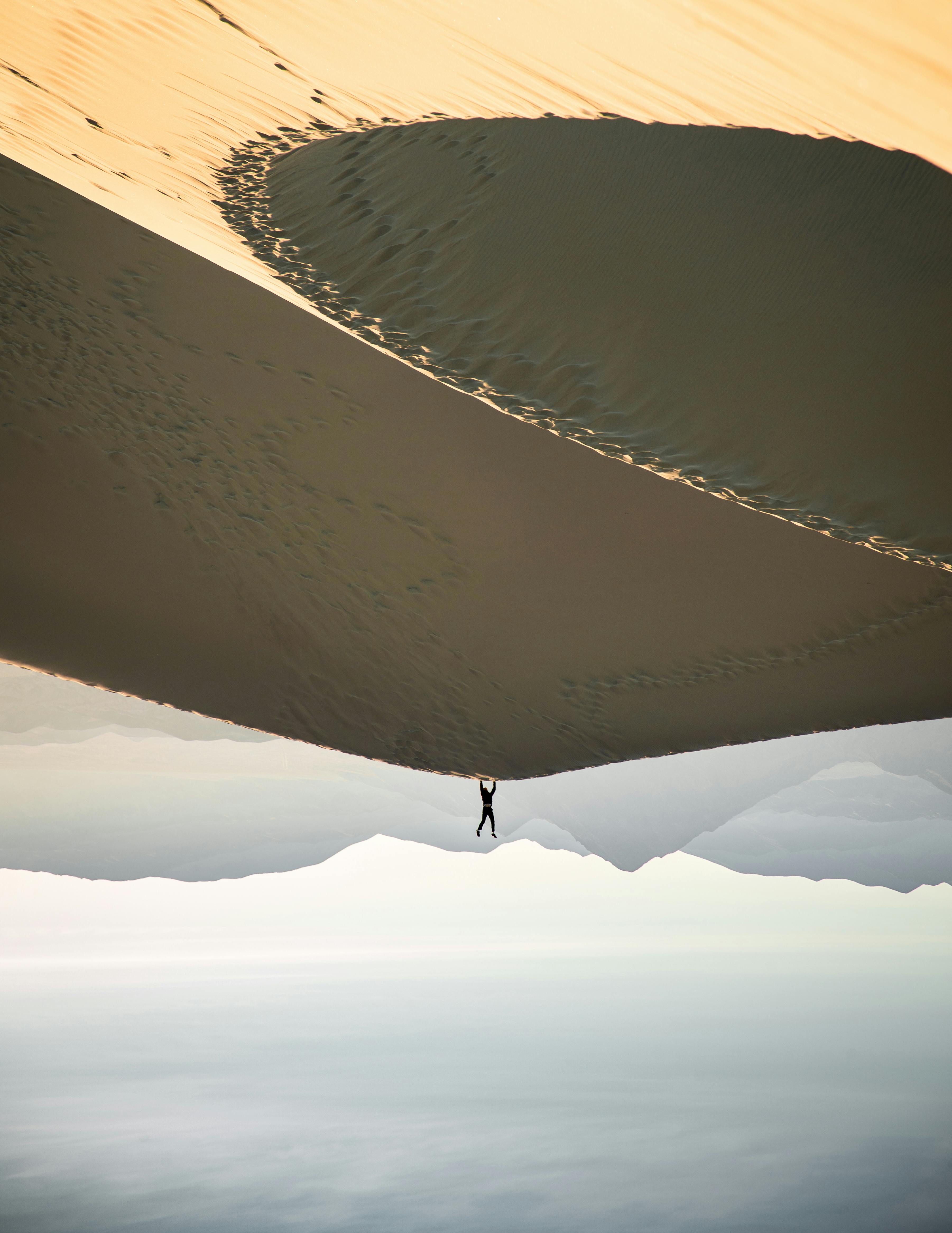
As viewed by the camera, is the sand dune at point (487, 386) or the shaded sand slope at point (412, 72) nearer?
the shaded sand slope at point (412, 72)

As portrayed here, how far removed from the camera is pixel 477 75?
5.50ft

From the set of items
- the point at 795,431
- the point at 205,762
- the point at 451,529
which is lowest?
the point at 795,431

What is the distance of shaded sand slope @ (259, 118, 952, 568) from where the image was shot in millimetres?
2121

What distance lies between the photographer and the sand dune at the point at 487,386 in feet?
5.51

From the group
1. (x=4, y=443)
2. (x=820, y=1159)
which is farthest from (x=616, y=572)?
(x=820, y=1159)

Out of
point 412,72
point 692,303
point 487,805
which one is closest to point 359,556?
point 692,303

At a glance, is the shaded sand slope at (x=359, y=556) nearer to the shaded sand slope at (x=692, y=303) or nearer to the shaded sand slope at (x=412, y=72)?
the shaded sand slope at (x=412, y=72)

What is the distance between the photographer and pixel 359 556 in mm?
4805

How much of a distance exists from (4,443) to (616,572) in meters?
2.78

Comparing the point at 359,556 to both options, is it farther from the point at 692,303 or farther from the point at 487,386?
the point at 692,303

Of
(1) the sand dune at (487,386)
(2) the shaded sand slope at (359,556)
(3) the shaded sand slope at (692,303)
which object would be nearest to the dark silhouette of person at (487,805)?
(1) the sand dune at (487,386)

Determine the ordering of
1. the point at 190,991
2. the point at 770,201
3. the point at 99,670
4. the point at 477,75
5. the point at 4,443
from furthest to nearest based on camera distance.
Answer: the point at 190,991
the point at 99,670
the point at 4,443
the point at 770,201
the point at 477,75

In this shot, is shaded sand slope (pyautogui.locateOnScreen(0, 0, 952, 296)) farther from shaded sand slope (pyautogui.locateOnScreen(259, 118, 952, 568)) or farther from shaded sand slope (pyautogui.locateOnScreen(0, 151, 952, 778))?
shaded sand slope (pyautogui.locateOnScreen(0, 151, 952, 778))

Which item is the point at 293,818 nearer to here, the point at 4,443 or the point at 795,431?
the point at 4,443
